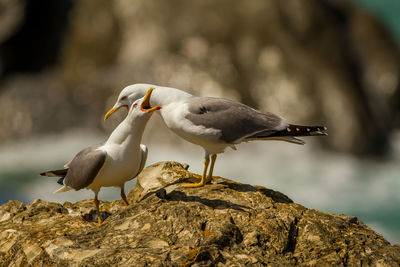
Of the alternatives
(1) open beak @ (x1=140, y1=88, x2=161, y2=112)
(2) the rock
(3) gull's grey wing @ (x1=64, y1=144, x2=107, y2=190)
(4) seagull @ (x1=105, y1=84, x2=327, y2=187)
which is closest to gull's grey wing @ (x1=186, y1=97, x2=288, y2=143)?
(4) seagull @ (x1=105, y1=84, x2=327, y2=187)

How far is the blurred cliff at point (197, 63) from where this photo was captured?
13.3 m

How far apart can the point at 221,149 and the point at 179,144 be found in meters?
7.83

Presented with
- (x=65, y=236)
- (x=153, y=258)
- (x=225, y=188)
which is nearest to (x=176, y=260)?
(x=153, y=258)

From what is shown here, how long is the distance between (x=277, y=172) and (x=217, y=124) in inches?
315

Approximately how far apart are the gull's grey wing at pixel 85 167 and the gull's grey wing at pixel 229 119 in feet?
3.22

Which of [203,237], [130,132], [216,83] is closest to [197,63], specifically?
[216,83]

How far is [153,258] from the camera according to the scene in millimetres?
3475

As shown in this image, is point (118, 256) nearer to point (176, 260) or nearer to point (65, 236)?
point (176, 260)

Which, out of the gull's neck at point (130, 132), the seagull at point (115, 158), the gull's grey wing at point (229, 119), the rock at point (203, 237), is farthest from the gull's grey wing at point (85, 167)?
the gull's grey wing at point (229, 119)

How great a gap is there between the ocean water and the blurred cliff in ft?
1.49

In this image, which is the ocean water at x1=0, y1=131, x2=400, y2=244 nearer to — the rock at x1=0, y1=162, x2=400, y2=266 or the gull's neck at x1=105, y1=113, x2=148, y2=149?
the gull's neck at x1=105, y1=113, x2=148, y2=149

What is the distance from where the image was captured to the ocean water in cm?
1182

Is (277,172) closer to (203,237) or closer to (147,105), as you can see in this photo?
(147,105)

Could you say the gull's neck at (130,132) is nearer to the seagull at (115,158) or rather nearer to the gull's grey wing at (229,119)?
the seagull at (115,158)
